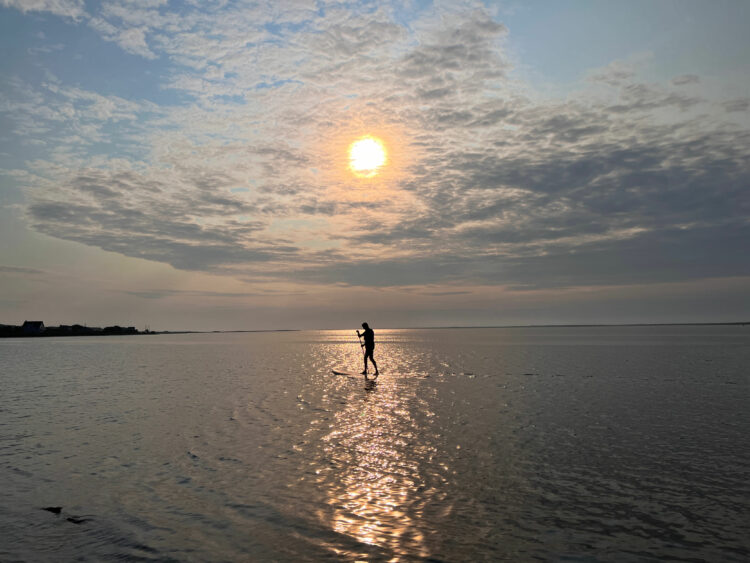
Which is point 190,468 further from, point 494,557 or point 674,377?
point 674,377

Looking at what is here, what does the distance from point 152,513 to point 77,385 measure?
3051cm

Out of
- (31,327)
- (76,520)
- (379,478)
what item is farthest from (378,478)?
(31,327)

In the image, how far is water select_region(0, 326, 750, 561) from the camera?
9062 millimetres

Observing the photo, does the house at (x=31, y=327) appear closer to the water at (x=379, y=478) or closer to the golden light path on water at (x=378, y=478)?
the water at (x=379, y=478)

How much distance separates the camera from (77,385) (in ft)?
118

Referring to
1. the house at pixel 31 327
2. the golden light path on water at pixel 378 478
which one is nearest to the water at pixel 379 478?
the golden light path on water at pixel 378 478

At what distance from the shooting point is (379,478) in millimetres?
12938

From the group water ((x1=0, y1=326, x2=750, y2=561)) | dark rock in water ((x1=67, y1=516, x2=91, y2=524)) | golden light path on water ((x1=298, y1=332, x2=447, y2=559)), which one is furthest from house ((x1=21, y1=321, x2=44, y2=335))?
dark rock in water ((x1=67, y1=516, x2=91, y2=524))

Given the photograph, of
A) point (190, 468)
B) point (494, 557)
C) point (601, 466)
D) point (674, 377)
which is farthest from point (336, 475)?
point (674, 377)

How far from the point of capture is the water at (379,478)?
906 cm

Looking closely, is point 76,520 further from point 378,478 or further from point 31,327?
point 31,327

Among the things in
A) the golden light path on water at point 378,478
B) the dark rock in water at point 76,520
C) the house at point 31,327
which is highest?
the house at point 31,327

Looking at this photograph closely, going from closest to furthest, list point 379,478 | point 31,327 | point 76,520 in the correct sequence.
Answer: point 76,520
point 379,478
point 31,327

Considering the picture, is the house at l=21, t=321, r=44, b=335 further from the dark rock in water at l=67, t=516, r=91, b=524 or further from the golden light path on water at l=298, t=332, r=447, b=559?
the dark rock in water at l=67, t=516, r=91, b=524
